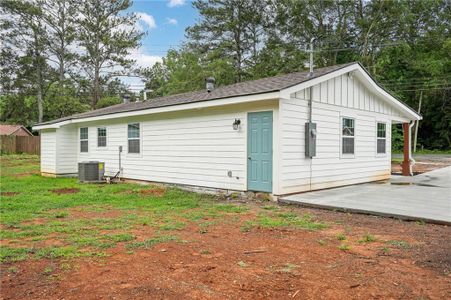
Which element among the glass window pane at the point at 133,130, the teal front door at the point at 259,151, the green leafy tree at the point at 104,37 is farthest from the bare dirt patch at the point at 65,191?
the green leafy tree at the point at 104,37

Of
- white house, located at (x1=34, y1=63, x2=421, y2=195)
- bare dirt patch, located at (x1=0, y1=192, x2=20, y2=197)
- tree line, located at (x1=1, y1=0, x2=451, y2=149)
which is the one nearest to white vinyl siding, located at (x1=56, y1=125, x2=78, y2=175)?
white house, located at (x1=34, y1=63, x2=421, y2=195)

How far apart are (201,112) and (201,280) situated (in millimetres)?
6608

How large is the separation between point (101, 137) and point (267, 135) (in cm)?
780

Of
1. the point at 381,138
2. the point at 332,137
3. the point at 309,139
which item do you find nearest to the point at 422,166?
the point at 381,138

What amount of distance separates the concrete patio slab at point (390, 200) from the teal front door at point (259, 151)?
68 cm

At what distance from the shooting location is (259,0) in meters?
28.2

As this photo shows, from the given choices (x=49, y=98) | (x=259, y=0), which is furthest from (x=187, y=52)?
(x=49, y=98)

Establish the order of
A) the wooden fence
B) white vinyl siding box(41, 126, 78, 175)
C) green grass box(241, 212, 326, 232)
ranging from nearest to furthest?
1. green grass box(241, 212, 326, 232)
2. white vinyl siding box(41, 126, 78, 175)
3. the wooden fence

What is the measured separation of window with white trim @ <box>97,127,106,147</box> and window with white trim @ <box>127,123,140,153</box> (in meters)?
1.69

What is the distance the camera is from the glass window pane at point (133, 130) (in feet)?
38.5

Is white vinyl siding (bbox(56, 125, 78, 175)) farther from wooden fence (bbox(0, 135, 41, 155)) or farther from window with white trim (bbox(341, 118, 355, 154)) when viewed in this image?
wooden fence (bbox(0, 135, 41, 155))

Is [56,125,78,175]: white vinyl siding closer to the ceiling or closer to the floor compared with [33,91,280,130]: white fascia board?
closer to the floor

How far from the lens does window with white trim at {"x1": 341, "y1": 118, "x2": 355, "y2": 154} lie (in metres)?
9.82

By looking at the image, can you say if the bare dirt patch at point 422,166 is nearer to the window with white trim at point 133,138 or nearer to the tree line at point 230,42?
the tree line at point 230,42
